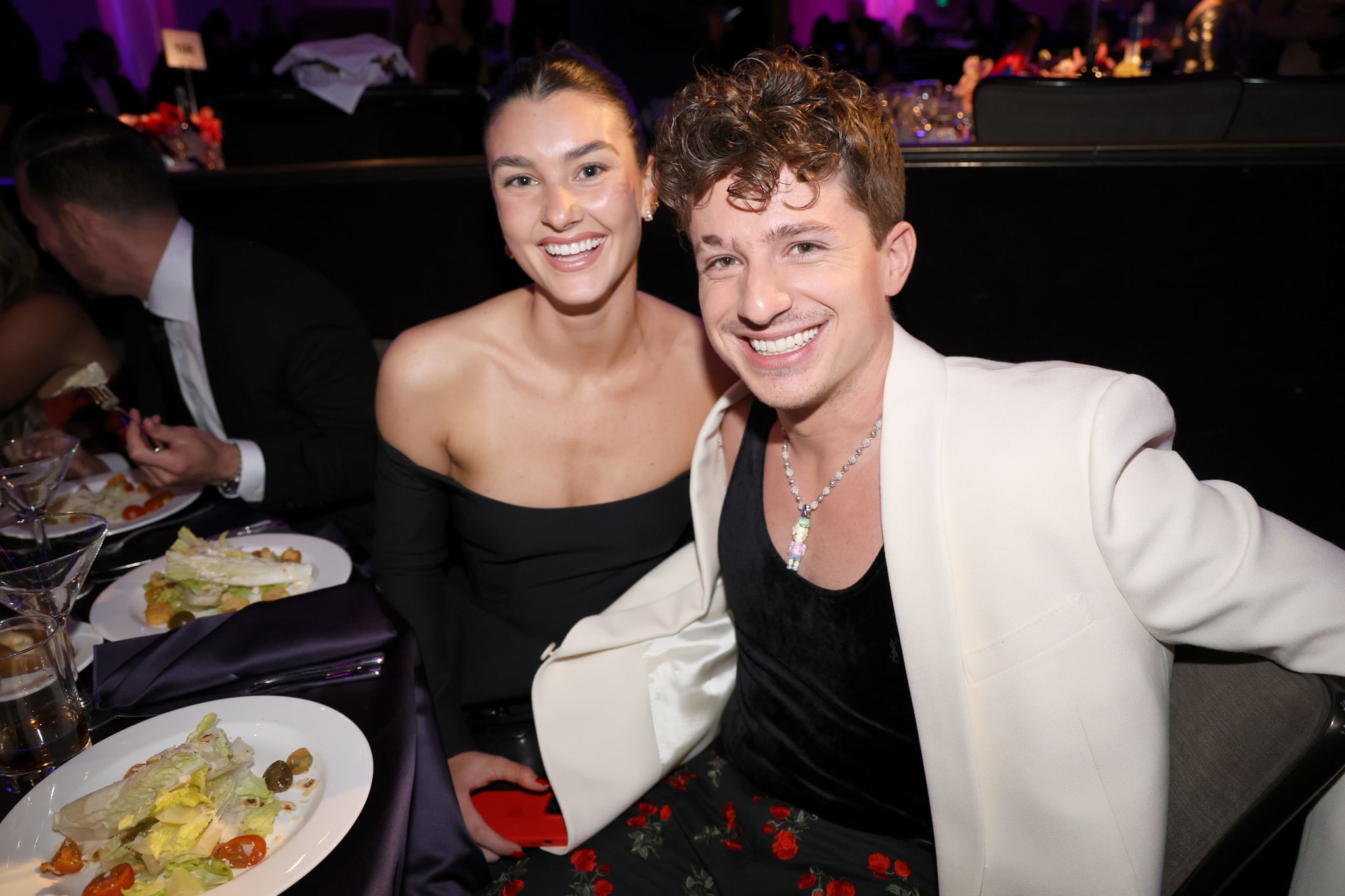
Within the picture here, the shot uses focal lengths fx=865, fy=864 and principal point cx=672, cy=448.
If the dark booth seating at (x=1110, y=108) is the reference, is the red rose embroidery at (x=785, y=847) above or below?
below

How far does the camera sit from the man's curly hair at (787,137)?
1332 millimetres

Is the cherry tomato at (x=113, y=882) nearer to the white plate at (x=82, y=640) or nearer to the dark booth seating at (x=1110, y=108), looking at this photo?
the white plate at (x=82, y=640)

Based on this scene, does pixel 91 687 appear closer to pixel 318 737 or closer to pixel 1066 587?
pixel 318 737

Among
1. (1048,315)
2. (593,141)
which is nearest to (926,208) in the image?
(1048,315)

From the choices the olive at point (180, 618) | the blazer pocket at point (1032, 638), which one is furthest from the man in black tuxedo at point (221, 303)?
the blazer pocket at point (1032, 638)

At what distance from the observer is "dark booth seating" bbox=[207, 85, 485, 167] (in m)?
3.74

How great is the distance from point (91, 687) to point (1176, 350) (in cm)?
297

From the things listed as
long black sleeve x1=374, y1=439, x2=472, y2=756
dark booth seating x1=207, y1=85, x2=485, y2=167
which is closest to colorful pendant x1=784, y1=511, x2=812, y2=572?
long black sleeve x1=374, y1=439, x2=472, y2=756

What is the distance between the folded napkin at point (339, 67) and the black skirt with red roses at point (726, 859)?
3.27 m

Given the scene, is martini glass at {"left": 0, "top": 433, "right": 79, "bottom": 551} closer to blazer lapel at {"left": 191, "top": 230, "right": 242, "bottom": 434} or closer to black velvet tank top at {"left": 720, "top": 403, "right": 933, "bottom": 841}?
blazer lapel at {"left": 191, "top": 230, "right": 242, "bottom": 434}

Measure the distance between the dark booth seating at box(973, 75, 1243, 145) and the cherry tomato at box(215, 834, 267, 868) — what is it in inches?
106

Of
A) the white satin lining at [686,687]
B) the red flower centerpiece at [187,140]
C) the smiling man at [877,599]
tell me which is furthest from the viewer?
the red flower centerpiece at [187,140]

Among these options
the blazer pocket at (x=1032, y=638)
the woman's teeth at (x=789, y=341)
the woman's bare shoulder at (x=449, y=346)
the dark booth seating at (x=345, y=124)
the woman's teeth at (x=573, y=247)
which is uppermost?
the dark booth seating at (x=345, y=124)

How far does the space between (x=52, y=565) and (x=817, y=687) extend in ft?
4.02
